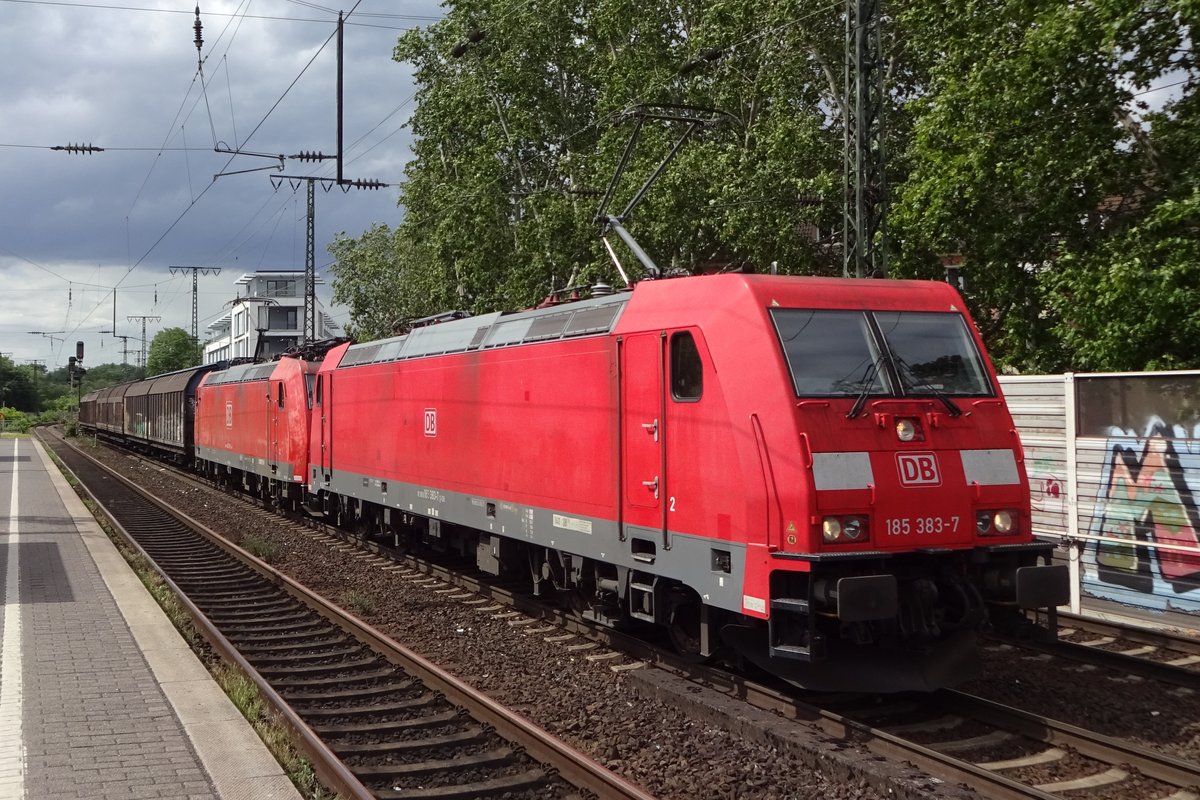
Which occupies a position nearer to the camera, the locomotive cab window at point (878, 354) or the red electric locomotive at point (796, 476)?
the red electric locomotive at point (796, 476)

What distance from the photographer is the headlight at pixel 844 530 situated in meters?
6.83

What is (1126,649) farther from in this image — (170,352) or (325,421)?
(170,352)

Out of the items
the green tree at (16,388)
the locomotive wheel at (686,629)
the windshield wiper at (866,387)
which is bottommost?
the locomotive wheel at (686,629)

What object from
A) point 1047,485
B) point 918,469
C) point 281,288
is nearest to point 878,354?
point 918,469

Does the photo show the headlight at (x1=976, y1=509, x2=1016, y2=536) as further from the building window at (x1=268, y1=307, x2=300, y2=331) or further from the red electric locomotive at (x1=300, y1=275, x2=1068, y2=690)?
the building window at (x1=268, y1=307, x2=300, y2=331)

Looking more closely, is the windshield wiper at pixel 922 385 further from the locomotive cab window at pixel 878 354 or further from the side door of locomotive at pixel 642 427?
the side door of locomotive at pixel 642 427

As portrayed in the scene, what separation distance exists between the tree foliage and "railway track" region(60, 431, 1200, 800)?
343 centimetres

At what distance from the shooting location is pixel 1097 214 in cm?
1612

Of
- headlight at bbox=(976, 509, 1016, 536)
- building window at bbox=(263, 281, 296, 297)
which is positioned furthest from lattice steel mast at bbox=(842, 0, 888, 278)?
building window at bbox=(263, 281, 296, 297)

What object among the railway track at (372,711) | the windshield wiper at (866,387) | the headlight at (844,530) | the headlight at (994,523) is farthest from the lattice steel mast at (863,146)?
the railway track at (372,711)

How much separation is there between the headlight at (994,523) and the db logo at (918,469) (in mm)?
461

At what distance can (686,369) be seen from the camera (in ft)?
26.2

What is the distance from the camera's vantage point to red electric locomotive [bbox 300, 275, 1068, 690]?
694 centimetres

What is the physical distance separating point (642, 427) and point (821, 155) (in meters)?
15.8
